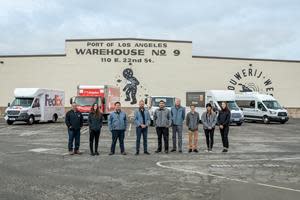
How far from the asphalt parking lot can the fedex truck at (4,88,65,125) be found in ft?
55.4

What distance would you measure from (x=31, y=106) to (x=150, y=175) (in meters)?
24.5

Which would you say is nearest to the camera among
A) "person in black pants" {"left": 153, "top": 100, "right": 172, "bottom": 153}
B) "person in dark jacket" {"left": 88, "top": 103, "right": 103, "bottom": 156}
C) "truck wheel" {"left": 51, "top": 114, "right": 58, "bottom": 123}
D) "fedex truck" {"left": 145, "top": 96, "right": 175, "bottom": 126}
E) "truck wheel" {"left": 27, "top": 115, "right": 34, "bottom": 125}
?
"person in dark jacket" {"left": 88, "top": 103, "right": 103, "bottom": 156}

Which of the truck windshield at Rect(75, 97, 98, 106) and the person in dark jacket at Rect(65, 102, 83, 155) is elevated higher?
the truck windshield at Rect(75, 97, 98, 106)

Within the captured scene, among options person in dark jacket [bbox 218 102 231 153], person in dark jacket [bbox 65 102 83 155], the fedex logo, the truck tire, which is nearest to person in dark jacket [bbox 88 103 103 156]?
person in dark jacket [bbox 65 102 83 155]

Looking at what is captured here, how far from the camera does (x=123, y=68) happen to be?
48812 mm

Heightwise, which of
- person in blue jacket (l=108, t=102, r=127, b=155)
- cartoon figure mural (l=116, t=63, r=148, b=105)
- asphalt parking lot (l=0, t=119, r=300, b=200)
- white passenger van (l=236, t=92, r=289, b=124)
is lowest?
asphalt parking lot (l=0, t=119, r=300, b=200)

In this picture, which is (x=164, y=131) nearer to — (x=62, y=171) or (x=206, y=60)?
(x=62, y=171)

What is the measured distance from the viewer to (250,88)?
5062 cm

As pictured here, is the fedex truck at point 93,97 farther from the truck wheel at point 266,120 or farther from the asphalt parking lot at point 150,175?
the asphalt parking lot at point 150,175

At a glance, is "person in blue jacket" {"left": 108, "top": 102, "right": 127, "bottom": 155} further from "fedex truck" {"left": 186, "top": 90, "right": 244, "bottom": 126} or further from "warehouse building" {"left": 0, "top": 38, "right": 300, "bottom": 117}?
"warehouse building" {"left": 0, "top": 38, "right": 300, "bottom": 117}

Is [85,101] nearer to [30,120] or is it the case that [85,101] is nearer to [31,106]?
[31,106]

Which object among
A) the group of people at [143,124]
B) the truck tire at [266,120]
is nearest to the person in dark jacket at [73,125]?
the group of people at [143,124]

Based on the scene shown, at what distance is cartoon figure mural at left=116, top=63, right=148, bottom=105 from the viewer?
159ft

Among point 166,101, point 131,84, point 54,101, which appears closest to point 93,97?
point 166,101
